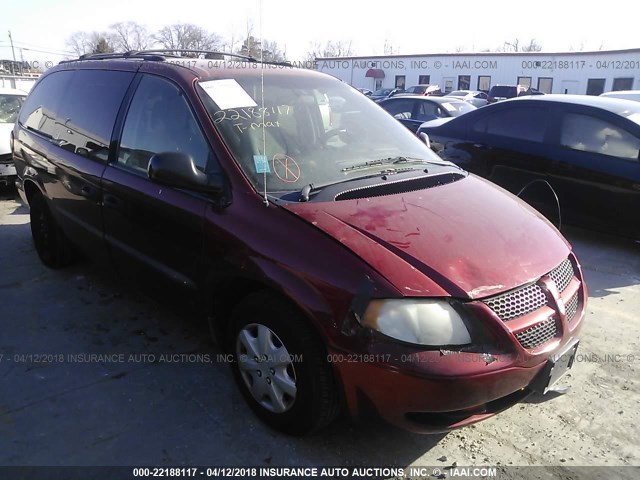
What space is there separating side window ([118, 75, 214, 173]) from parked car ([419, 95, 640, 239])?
3948 millimetres

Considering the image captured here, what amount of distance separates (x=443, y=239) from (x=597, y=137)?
157 inches

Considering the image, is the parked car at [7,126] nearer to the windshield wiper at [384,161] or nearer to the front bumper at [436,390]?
the windshield wiper at [384,161]

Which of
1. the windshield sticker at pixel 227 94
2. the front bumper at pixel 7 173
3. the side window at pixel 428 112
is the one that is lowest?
the front bumper at pixel 7 173

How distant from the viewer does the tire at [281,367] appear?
7.47 feet

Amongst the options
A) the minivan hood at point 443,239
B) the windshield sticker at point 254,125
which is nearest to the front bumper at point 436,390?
the minivan hood at point 443,239

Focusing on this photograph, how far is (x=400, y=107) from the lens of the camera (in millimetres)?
11430

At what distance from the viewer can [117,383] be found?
9.93 feet

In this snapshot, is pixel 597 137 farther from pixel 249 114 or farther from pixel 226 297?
pixel 226 297

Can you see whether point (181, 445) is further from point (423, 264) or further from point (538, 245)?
point (538, 245)

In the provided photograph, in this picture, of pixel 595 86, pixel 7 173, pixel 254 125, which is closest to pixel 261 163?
pixel 254 125

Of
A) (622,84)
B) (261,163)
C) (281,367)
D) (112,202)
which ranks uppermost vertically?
(261,163)

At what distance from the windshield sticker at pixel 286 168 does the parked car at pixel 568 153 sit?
360 centimetres

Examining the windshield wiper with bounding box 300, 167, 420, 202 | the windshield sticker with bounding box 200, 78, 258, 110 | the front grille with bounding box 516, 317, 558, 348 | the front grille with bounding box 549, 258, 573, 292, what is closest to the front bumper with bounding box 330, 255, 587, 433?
the front grille with bounding box 516, 317, 558, 348

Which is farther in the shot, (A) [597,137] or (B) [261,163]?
(A) [597,137]
